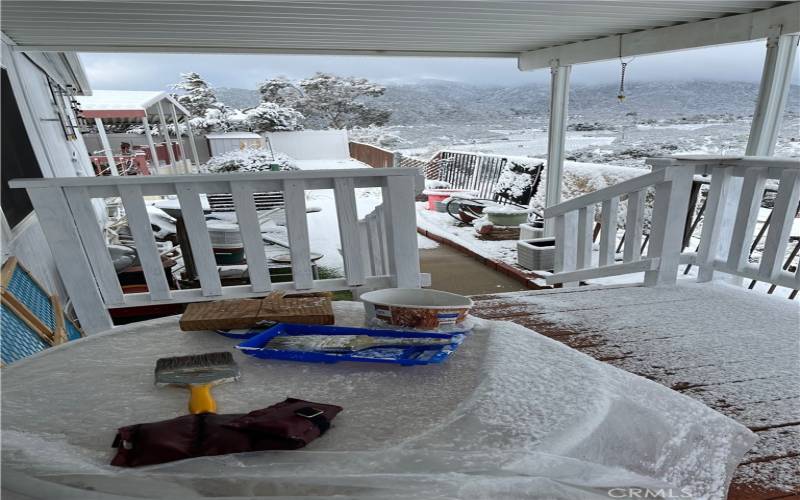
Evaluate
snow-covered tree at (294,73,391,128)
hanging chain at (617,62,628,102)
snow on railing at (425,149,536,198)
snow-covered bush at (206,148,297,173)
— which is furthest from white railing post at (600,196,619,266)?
snow-covered tree at (294,73,391,128)

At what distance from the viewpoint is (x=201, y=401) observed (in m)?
0.70

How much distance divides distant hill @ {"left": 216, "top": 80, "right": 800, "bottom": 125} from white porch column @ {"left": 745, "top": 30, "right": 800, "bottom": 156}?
12cm

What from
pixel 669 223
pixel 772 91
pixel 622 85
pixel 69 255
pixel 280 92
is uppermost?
pixel 280 92

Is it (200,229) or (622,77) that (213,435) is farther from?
(622,77)

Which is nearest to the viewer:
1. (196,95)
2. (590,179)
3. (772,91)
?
(772,91)

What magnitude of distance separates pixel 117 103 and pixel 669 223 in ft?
32.2

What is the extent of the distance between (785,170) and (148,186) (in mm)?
2840

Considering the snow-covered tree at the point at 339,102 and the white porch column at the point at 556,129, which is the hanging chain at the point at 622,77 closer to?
the white porch column at the point at 556,129

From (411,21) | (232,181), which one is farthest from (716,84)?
(232,181)

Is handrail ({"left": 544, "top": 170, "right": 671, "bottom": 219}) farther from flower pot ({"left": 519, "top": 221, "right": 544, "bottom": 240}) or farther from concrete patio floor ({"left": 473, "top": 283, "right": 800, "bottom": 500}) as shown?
flower pot ({"left": 519, "top": 221, "right": 544, "bottom": 240})

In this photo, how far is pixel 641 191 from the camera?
2.45 metres

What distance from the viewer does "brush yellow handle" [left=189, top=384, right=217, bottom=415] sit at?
69cm

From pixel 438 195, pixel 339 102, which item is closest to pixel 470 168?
pixel 438 195

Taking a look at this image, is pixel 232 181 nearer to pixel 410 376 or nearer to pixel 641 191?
pixel 410 376
